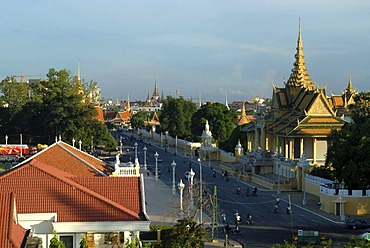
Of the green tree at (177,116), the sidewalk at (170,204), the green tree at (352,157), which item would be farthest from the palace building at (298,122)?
the green tree at (177,116)

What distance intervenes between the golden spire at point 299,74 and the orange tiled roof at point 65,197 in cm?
4577

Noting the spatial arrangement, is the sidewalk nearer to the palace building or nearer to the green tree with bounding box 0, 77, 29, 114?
the palace building

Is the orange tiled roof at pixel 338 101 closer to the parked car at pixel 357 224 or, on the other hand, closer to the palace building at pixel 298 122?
the palace building at pixel 298 122

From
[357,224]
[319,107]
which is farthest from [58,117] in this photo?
[357,224]

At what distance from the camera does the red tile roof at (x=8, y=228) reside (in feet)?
44.5

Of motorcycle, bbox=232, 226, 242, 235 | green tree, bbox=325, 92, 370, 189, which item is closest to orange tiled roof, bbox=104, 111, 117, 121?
green tree, bbox=325, 92, 370, 189

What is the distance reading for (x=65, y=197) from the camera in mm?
19703

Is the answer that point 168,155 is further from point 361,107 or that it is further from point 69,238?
point 69,238

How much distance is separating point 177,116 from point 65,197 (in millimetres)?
80588

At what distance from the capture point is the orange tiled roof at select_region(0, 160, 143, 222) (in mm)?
19062

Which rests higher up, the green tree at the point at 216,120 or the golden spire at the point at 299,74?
the golden spire at the point at 299,74

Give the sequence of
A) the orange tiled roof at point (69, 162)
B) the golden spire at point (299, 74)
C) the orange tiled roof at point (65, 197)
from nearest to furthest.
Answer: the orange tiled roof at point (65, 197)
the orange tiled roof at point (69, 162)
the golden spire at point (299, 74)

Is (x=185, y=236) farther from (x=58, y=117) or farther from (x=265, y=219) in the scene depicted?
(x=58, y=117)

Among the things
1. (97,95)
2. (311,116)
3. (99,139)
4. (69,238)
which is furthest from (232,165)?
(69,238)
